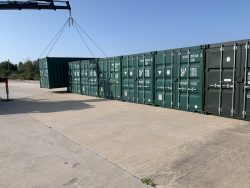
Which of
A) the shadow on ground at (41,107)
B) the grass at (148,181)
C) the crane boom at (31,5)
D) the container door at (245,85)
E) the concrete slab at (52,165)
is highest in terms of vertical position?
the crane boom at (31,5)

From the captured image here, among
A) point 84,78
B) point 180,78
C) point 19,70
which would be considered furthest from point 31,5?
point 19,70

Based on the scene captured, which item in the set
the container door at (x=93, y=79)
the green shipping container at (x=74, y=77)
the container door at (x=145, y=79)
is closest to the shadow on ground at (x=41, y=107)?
the container door at (x=145, y=79)

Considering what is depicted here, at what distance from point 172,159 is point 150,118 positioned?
445cm

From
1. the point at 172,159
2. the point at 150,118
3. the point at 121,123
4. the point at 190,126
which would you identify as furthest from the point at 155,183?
the point at 150,118

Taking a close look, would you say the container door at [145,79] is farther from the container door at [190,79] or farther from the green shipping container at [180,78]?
the container door at [190,79]

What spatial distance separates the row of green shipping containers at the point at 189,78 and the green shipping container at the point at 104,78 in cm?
6

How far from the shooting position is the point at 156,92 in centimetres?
1282

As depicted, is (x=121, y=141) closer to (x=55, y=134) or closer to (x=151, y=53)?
(x=55, y=134)

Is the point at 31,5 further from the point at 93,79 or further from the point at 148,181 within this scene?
the point at 148,181

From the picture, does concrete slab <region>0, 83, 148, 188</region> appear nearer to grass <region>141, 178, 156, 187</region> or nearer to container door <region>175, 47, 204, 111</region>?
grass <region>141, 178, 156, 187</region>

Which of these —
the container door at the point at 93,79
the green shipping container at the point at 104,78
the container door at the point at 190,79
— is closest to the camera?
the container door at the point at 190,79

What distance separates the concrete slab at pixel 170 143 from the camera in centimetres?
465

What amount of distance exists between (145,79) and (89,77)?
7115mm

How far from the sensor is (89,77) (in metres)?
19.7
